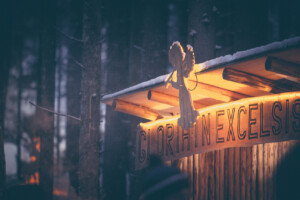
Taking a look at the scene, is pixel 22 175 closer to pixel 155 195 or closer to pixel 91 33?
pixel 91 33

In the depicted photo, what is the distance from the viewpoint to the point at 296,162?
5.54 meters

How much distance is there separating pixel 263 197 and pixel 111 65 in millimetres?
9272

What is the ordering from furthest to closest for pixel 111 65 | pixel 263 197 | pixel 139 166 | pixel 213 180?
1. pixel 111 65
2. pixel 139 166
3. pixel 213 180
4. pixel 263 197

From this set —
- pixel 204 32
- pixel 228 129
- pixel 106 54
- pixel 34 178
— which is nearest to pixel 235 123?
pixel 228 129

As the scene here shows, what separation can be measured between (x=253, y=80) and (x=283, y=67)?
75 centimetres

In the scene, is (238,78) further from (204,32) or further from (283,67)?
(204,32)

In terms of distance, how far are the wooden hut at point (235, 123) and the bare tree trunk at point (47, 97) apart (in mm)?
7647

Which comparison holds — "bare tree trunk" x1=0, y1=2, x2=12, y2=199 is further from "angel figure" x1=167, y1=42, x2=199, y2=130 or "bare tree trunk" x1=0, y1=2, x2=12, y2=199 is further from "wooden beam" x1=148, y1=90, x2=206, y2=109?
"angel figure" x1=167, y1=42, x2=199, y2=130

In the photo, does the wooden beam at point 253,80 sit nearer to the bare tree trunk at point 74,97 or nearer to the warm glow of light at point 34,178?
the bare tree trunk at point 74,97

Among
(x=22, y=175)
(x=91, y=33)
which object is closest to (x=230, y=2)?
(x=91, y=33)

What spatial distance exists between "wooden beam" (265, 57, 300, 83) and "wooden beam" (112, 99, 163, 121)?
396 centimetres

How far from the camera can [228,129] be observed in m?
6.10

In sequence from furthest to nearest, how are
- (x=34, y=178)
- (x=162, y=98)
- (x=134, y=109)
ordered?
(x=34, y=178), (x=134, y=109), (x=162, y=98)

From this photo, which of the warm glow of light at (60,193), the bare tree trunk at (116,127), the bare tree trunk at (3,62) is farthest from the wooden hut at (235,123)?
the warm glow of light at (60,193)
